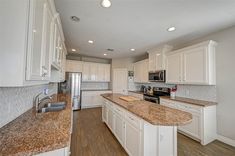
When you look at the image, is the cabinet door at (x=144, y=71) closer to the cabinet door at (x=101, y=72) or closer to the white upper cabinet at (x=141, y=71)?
the white upper cabinet at (x=141, y=71)

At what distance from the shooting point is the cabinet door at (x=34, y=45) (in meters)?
0.86

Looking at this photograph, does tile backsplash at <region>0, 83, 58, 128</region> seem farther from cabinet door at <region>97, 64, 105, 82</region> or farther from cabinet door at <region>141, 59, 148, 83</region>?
cabinet door at <region>97, 64, 105, 82</region>

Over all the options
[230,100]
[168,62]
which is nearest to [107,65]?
[168,62]

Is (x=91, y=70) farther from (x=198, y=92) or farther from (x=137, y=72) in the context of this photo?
(x=198, y=92)

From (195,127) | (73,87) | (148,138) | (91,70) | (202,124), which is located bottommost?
(195,127)

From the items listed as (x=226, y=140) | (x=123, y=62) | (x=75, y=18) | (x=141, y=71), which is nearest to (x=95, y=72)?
(x=123, y=62)

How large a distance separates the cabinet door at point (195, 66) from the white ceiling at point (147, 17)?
474 mm

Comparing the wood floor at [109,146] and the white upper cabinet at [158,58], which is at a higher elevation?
the white upper cabinet at [158,58]

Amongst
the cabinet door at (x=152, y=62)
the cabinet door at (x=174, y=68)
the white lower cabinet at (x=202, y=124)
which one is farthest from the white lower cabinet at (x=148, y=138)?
the cabinet door at (x=152, y=62)

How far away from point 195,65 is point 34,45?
10.7 ft

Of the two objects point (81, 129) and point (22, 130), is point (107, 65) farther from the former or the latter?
point (22, 130)

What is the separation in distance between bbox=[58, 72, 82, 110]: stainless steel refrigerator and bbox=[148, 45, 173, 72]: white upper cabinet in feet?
10.6

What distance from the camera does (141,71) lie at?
200 inches

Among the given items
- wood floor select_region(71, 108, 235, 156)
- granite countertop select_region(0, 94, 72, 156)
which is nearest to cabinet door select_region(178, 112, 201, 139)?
wood floor select_region(71, 108, 235, 156)
